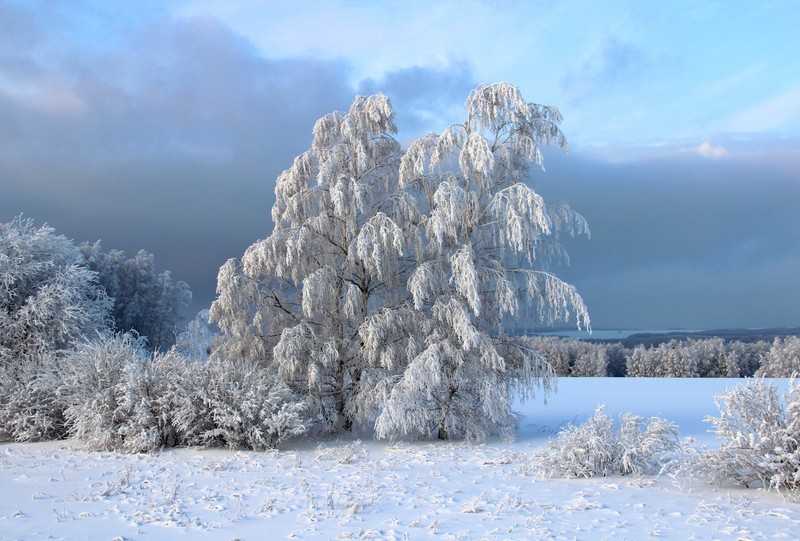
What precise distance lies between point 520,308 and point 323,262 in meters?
4.76

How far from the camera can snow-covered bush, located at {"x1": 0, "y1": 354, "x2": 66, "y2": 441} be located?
525 inches

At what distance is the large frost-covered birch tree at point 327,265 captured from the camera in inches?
533

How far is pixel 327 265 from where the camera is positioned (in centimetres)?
1466

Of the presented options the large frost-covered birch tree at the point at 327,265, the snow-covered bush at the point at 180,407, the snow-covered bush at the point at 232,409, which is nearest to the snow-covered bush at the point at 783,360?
the large frost-covered birch tree at the point at 327,265

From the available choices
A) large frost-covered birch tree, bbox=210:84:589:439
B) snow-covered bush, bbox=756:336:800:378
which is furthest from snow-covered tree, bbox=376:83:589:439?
snow-covered bush, bbox=756:336:800:378

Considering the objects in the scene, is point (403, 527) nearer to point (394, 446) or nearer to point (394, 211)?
point (394, 446)

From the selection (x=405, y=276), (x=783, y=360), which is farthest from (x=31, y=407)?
(x=783, y=360)

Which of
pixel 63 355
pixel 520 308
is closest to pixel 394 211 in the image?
pixel 520 308

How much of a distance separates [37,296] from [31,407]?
4.70 meters

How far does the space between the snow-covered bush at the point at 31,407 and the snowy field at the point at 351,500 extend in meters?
2.25

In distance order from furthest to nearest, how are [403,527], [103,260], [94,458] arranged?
[103,260] < [94,458] < [403,527]

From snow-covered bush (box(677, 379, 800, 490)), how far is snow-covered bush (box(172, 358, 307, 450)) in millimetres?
6985

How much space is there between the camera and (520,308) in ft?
46.4

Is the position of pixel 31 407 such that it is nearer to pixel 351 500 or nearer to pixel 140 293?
pixel 351 500
